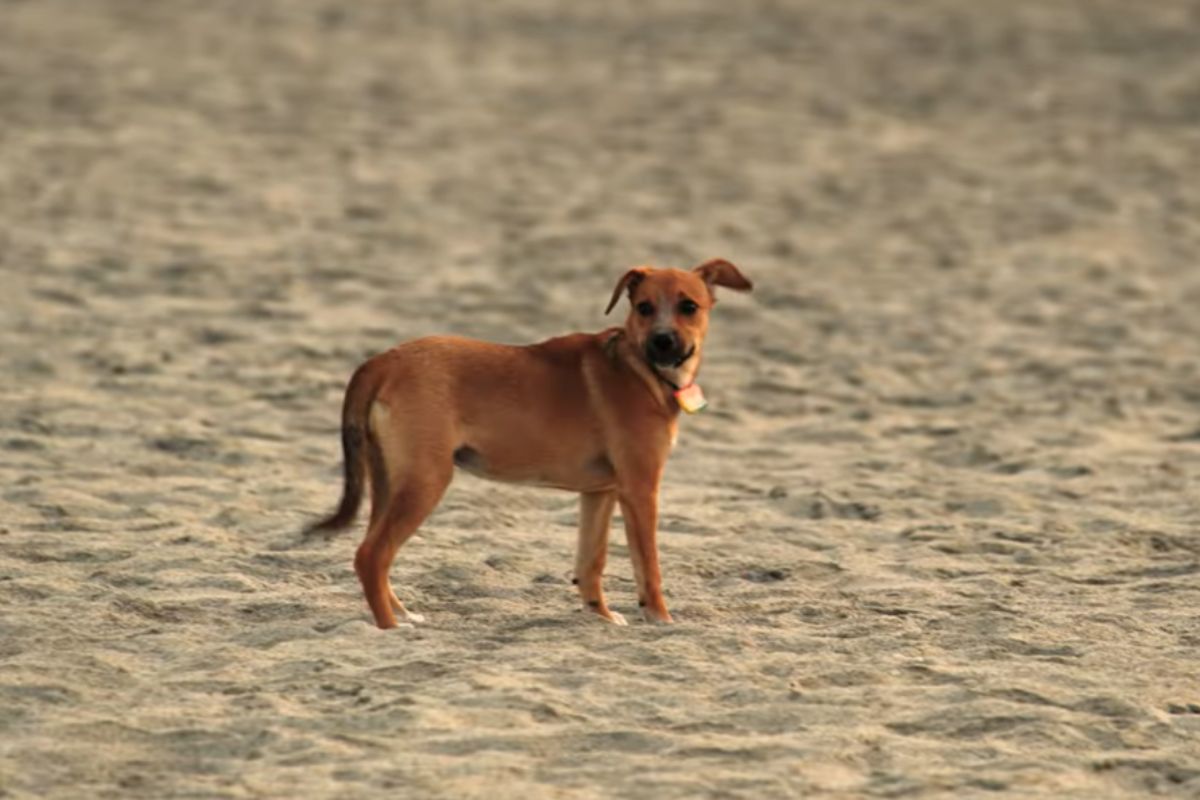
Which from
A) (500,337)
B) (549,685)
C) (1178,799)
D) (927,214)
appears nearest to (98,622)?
(549,685)

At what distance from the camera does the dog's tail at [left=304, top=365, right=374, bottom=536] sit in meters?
6.57

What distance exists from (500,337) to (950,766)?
20.1 feet

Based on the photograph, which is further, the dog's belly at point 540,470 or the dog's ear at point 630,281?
the dog's ear at point 630,281

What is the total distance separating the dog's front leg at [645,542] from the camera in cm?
671

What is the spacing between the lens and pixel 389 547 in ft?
21.3

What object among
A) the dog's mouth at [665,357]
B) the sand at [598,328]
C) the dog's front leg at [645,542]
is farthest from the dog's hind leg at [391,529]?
the dog's mouth at [665,357]

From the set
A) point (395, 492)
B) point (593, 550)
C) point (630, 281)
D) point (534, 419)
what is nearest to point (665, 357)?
point (630, 281)

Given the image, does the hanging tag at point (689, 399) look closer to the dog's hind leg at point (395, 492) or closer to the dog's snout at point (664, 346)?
the dog's snout at point (664, 346)

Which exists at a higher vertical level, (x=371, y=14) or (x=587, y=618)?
(x=371, y=14)

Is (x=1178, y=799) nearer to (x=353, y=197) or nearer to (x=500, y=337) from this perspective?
(x=500, y=337)

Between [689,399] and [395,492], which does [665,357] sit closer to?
[689,399]

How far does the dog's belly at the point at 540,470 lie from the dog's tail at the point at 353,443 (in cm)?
30

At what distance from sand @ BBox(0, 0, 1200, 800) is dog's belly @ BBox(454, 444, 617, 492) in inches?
17.4

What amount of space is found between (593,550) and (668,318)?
2.64 ft
